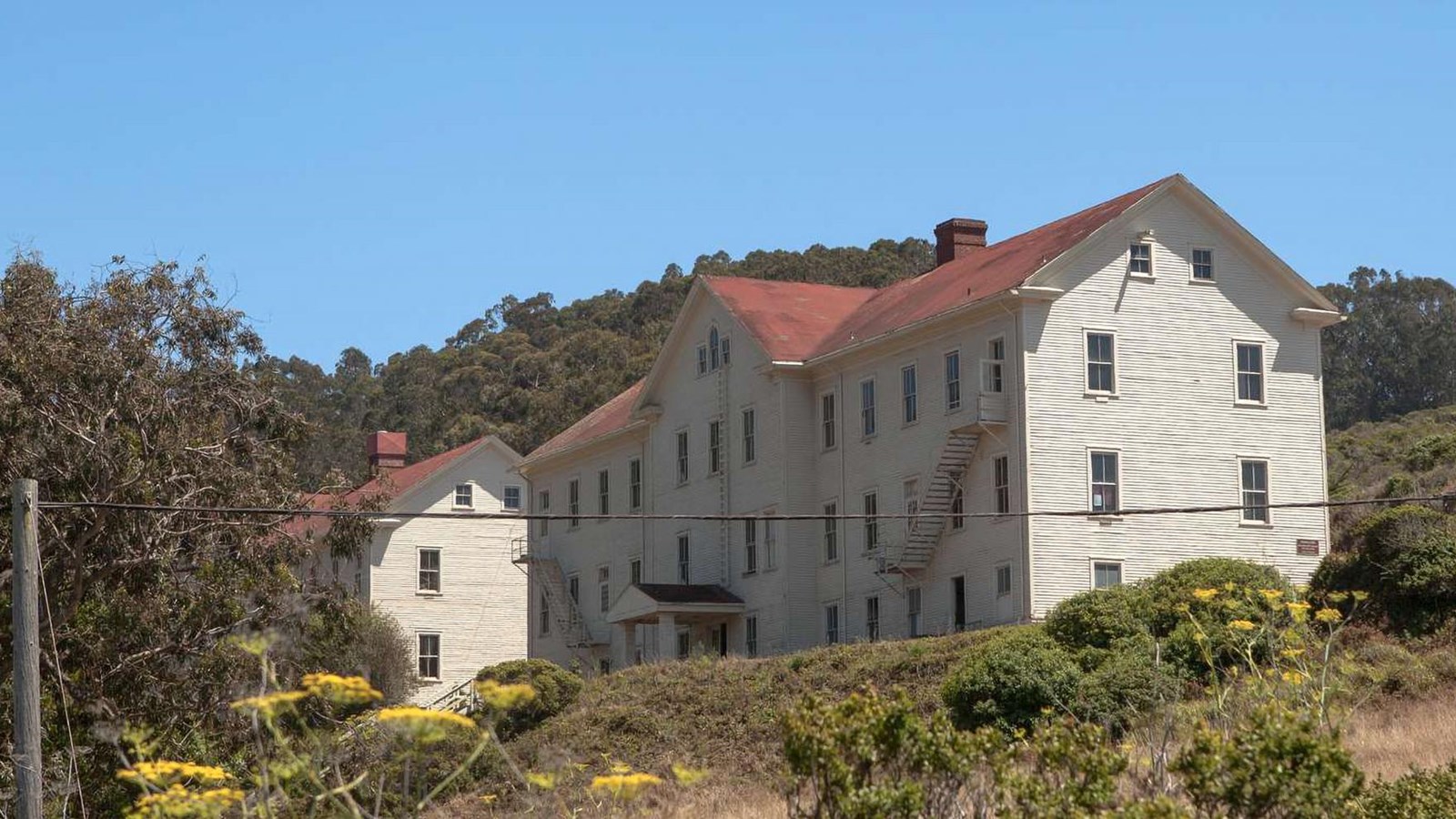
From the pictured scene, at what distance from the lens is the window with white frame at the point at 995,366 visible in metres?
44.3

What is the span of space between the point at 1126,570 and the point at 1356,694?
14.1 m

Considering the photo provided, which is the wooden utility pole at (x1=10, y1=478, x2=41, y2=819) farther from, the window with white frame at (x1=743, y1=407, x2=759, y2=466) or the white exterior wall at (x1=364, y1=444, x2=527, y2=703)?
the white exterior wall at (x1=364, y1=444, x2=527, y2=703)

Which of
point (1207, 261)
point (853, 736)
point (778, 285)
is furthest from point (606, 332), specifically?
point (853, 736)

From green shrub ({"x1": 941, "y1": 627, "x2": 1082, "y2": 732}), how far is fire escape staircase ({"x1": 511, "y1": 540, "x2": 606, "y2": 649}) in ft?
86.9

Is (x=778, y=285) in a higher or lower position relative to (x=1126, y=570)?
higher

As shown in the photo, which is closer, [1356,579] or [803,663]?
[1356,579]

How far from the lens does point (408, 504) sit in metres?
74.9

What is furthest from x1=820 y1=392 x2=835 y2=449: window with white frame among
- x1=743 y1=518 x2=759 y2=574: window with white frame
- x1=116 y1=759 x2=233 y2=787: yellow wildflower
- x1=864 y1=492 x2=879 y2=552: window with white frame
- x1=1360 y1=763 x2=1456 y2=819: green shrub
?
x1=116 y1=759 x2=233 y2=787: yellow wildflower

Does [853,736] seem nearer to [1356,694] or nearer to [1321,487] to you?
[1356,694]

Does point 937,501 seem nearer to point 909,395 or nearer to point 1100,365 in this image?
point 909,395

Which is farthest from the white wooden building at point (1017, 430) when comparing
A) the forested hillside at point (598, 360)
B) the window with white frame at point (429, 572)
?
the forested hillside at point (598, 360)

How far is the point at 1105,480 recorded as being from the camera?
44.2 m

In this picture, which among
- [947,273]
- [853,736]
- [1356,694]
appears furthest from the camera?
[947,273]

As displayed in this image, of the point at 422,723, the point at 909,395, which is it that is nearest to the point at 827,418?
the point at 909,395
